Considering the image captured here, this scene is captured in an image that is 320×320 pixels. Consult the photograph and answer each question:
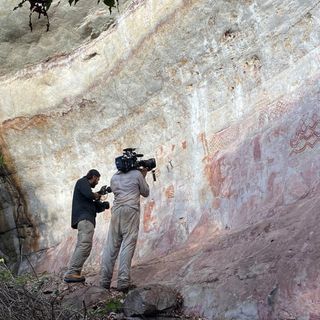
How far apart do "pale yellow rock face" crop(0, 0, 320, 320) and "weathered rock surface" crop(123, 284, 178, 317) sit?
0.41 meters

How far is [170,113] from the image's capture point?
32.7 feet

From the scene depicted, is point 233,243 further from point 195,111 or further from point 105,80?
point 105,80

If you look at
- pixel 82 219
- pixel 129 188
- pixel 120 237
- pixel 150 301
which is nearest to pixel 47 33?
pixel 82 219

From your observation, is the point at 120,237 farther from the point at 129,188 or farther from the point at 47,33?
the point at 47,33

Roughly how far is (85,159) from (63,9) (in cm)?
286

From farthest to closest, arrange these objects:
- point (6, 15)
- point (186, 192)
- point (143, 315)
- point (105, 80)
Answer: point (6, 15), point (105, 80), point (186, 192), point (143, 315)

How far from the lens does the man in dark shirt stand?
25.8ft

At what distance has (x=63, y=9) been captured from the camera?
457 inches

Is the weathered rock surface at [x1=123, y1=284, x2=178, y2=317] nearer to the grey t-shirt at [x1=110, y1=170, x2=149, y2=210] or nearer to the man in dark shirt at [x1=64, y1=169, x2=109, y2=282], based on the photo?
the grey t-shirt at [x1=110, y1=170, x2=149, y2=210]

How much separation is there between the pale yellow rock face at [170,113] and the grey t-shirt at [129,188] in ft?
4.06

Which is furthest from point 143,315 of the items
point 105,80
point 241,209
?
point 105,80

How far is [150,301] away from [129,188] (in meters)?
1.86

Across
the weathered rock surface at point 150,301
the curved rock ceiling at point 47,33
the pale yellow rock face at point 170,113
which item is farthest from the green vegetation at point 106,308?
the curved rock ceiling at point 47,33

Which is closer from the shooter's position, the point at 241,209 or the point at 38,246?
the point at 241,209
